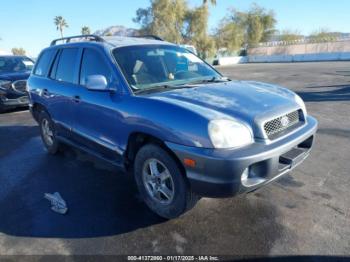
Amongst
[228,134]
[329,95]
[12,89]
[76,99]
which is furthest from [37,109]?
[329,95]

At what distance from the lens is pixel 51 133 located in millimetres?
5656

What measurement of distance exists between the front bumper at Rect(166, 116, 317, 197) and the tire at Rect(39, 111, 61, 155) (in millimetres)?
3282

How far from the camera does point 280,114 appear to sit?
318 centimetres

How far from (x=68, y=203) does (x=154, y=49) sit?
2302mm

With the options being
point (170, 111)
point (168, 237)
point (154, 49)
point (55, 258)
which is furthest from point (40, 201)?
point (154, 49)

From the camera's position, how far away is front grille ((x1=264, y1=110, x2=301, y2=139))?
3.04 metres

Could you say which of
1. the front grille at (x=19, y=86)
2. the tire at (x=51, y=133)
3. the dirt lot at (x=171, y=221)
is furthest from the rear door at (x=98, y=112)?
the front grille at (x=19, y=86)

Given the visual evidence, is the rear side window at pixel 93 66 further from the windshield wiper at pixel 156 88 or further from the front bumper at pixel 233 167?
the front bumper at pixel 233 167

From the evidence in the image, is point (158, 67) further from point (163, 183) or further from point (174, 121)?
point (163, 183)

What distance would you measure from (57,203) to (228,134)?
237cm

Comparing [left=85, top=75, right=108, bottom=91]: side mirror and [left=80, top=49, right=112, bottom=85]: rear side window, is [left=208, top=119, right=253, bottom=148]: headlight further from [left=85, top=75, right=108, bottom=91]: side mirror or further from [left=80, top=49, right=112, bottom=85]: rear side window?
[left=80, top=49, right=112, bottom=85]: rear side window

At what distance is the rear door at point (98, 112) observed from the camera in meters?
3.67

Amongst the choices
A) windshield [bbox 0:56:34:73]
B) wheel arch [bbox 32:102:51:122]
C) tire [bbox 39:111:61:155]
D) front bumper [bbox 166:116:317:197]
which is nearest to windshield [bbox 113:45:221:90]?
front bumper [bbox 166:116:317:197]

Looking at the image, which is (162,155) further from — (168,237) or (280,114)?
(280,114)
